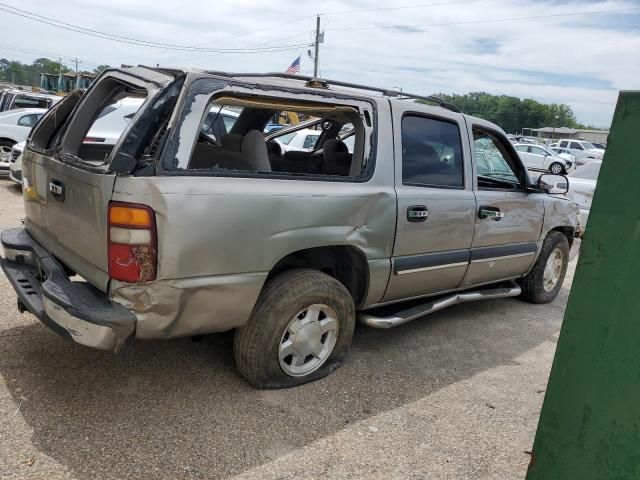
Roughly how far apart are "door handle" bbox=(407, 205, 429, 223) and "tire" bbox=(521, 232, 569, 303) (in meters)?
2.06

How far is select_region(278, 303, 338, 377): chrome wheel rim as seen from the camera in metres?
3.16

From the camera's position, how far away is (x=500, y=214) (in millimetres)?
4281

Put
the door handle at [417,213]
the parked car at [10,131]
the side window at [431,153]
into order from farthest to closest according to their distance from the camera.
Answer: the parked car at [10,131]
the side window at [431,153]
the door handle at [417,213]

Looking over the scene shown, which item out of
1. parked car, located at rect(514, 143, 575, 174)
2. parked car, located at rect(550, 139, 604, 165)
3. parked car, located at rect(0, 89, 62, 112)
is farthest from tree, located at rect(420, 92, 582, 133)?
parked car, located at rect(0, 89, 62, 112)

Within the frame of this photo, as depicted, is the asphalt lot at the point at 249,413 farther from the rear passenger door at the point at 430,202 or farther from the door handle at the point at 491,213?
the door handle at the point at 491,213

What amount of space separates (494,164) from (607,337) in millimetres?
3176

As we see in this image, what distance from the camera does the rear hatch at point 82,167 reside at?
2.58 metres

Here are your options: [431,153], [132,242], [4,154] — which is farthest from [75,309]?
[4,154]

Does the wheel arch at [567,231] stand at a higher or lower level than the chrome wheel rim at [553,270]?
higher

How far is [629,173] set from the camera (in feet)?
5.46

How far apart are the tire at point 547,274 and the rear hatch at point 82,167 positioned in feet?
12.9

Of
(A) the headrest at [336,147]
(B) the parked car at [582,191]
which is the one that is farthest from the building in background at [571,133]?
(A) the headrest at [336,147]

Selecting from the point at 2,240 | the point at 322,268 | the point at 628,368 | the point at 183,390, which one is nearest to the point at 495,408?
the point at 322,268

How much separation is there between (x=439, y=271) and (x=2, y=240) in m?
3.02
